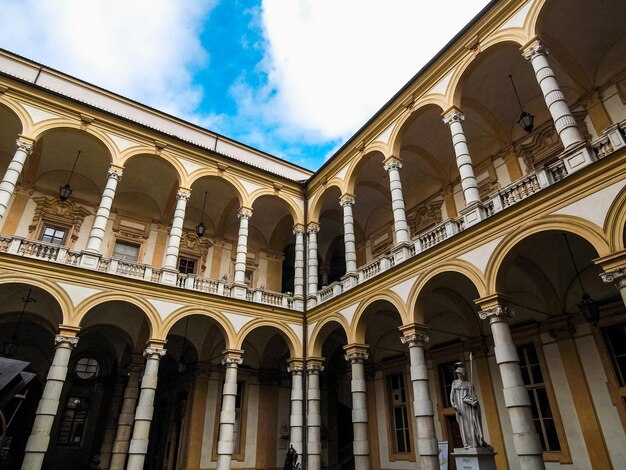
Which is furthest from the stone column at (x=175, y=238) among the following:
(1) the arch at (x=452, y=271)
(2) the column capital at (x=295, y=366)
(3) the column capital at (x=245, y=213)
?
(1) the arch at (x=452, y=271)

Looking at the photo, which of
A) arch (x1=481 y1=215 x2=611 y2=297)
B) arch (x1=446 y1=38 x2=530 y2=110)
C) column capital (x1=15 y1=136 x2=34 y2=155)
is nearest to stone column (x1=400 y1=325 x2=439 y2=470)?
arch (x1=481 y1=215 x2=611 y2=297)

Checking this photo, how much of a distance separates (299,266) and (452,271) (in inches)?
274

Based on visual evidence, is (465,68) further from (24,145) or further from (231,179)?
(24,145)

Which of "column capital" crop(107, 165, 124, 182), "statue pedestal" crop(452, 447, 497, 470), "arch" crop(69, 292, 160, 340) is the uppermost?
"column capital" crop(107, 165, 124, 182)

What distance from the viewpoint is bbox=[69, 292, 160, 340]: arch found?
11.1m

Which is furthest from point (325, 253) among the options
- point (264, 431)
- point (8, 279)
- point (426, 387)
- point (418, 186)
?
point (8, 279)

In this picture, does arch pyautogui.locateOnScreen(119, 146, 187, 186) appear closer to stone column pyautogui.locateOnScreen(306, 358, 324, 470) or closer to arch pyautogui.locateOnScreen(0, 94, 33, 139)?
arch pyautogui.locateOnScreen(0, 94, 33, 139)

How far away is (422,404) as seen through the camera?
966cm

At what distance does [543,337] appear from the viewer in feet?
37.0

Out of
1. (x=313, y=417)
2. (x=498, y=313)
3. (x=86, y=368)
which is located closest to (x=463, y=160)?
(x=498, y=313)

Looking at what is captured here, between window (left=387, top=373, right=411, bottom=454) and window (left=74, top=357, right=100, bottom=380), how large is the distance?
11544 mm

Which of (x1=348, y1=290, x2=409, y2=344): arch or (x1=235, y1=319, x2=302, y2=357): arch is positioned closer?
(x1=348, y1=290, x2=409, y2=344): arch

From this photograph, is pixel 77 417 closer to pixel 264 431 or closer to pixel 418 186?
pixel 264 431

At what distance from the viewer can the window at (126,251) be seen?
1606 centimetres
